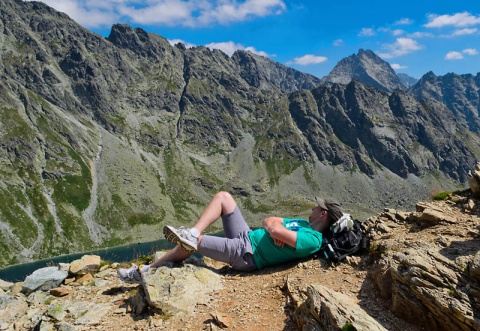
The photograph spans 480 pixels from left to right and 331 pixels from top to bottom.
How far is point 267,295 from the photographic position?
9117mm

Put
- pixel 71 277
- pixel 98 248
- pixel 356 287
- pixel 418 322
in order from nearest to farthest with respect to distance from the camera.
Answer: pixel 418 322 < pixel 356 287 < pixel 71 277 < pixel 98 248

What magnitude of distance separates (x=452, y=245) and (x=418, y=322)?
9.45 ft

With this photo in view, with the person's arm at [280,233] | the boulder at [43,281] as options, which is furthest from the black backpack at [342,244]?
the boulder at [43,281]

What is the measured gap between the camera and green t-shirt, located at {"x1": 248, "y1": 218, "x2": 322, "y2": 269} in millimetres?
9883

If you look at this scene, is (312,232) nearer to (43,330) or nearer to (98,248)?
(43,330)

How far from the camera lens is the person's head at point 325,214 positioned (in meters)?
10.1

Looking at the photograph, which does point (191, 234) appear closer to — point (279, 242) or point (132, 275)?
point (132, 275)

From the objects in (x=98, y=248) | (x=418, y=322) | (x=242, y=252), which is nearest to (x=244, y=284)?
(x=242, y=252)

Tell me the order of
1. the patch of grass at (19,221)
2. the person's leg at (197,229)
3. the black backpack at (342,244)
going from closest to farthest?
1. the person's leg at (197,229)
2. the black backpack at (342,244)
3. the patch of grass at (19,221)

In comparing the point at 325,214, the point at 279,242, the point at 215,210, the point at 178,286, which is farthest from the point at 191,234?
the point at 325,214

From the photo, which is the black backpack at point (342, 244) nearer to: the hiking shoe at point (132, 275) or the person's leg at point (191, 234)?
the person's leg at point (191, 234)

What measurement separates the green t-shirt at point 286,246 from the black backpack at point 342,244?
301 mm

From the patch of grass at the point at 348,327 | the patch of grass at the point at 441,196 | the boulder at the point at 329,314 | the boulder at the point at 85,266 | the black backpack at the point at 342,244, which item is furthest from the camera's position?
the patch of grass at the point at 441,196

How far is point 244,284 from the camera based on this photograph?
9922mm
